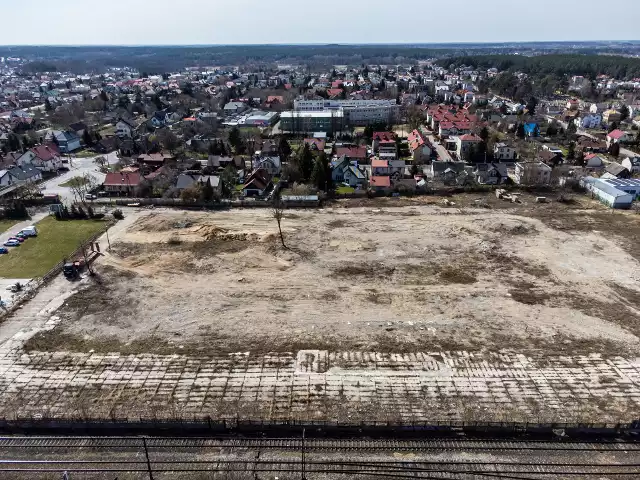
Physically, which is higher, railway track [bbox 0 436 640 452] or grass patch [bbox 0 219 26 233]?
grass patch [bbox 0 219 26 233]

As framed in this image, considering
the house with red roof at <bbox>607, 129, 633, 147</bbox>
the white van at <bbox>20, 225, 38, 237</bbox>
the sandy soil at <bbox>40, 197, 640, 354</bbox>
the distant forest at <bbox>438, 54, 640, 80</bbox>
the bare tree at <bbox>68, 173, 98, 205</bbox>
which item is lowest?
the sandy soil at <bbox>40, 197, 640, 354</bbox>

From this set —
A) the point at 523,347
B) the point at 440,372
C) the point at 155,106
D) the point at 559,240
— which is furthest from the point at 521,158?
the point at 155,106

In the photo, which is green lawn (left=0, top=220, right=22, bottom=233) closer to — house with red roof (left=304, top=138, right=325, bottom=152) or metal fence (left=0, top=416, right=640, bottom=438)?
metal fence (left=0, top=416, right=640, bottom=438)

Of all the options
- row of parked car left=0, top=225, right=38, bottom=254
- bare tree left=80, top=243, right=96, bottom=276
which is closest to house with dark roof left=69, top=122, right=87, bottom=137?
row of parked car left=0, top=225, right=38, bottom=254

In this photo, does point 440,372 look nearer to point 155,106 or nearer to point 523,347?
point 523,347

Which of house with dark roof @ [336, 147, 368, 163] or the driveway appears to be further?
house with dark roof @ [336, 147, 368, 163]

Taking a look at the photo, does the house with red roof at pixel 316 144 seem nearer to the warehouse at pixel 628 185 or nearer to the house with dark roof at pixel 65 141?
the warehouse at pixel 628 185

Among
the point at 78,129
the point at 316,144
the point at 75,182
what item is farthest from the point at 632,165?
the point at 78,129
